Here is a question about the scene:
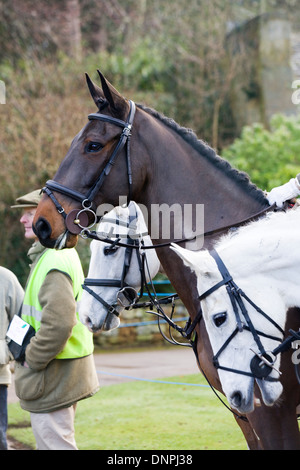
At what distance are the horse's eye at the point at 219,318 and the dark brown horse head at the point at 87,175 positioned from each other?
105cm

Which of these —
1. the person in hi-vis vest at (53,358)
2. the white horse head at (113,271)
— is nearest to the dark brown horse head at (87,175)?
the white horse head at (113,271)

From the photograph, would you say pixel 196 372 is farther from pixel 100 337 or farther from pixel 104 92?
pixel 104 92

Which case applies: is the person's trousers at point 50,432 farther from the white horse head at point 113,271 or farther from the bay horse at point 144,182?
the bay horse at point 144,182

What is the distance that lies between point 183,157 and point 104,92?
598 millimetres

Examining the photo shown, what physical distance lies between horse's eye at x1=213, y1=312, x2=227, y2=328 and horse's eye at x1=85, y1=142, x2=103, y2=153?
1.26 metres

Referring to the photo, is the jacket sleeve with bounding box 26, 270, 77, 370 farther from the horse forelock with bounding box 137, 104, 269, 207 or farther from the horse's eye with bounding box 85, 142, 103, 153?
the horse forelock with bounding box 137, 104, 269, 207

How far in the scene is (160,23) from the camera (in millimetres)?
18453

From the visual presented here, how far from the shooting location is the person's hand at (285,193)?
361cm

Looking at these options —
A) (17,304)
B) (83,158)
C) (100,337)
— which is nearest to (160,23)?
(100,337)

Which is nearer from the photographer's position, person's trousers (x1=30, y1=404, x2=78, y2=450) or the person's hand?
the person's hand

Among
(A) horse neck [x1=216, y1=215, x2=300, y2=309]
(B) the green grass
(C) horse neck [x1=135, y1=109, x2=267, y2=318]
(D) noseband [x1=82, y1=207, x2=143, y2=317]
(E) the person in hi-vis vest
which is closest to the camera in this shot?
(A) horse neck [x1=216, y1=215, x2=300, y2=309]

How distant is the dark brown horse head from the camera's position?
3.62 meters

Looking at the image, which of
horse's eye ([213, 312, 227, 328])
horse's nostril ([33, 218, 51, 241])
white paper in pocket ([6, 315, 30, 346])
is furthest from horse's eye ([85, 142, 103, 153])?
white paper in pocket ([6, 315, 30, 346])

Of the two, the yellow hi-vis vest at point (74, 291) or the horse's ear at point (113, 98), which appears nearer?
the horse's ear at point (113, 98)
